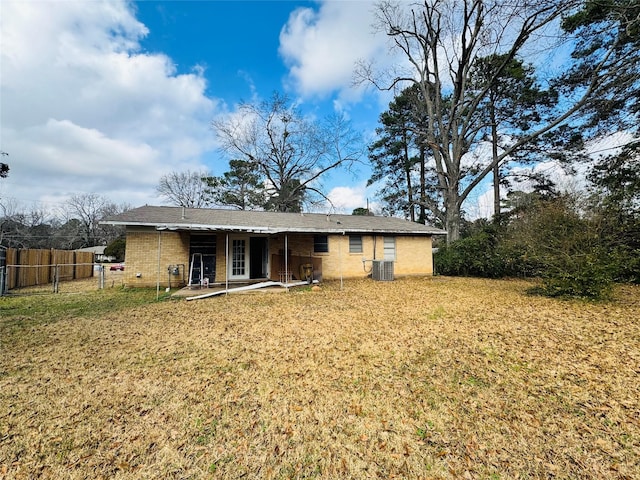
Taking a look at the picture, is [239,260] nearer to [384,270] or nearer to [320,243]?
[320,243]

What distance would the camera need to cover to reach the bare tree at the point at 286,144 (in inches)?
924

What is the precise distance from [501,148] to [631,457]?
21.3 meters

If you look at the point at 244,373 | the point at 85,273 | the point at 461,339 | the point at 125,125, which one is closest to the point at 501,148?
the point at 461,339

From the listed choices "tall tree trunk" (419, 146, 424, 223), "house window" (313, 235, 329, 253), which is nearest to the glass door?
"house window" (313, 235, 329, 253)

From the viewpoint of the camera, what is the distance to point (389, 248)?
46.7 ft

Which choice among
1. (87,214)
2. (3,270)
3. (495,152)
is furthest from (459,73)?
(87,214)

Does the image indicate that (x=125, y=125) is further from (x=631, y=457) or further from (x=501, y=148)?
(x=501, y=148)

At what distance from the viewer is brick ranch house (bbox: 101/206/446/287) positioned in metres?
10.4

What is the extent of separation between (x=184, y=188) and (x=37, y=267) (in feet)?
62.7

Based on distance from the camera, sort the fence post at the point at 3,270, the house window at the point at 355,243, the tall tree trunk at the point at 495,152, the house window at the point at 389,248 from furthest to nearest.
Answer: the tall tree trunk at the point at 495,152 → the house window at the point at 389,248 → the house window at the point at 355,243 → the fence post at the point at 3,270

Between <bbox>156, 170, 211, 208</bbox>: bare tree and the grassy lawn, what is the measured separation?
2412cm

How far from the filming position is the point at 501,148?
62.0 ft

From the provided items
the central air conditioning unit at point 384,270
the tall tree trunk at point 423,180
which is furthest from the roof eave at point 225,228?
the tall tree trunk at point 423,180

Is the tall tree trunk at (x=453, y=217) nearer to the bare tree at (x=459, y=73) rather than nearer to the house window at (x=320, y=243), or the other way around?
the bare tree at (x=459, y=73)
